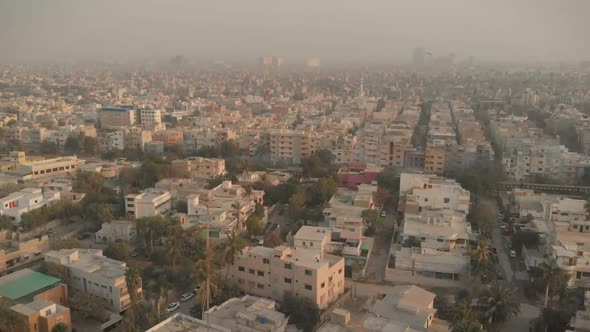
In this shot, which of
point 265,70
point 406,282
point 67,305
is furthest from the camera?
point 265,70

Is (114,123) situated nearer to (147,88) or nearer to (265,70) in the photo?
(147,88)

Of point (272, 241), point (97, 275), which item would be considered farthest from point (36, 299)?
point (272, 241)

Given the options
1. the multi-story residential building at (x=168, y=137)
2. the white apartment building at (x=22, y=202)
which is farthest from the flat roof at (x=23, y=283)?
the multi-story residential building at (x=168, y=137)

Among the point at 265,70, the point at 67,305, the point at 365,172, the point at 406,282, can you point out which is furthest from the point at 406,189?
the point at 265,70

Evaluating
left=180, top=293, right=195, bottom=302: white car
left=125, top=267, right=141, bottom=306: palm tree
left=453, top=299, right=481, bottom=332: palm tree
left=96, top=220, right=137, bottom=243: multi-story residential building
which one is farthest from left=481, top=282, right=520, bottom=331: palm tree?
left=96, top=220, right=137, bottom=243: multi-story residential building

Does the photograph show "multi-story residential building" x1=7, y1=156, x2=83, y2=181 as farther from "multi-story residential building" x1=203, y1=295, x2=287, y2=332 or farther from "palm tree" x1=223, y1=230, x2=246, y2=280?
"multi-story residential building" x1=203, y1=295, x2=287, y2=332

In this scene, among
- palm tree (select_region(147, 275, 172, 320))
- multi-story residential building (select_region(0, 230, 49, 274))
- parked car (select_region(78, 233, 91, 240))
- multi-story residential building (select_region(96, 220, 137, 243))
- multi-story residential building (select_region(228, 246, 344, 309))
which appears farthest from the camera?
parked car (select_region(78, 233, 91, 240))

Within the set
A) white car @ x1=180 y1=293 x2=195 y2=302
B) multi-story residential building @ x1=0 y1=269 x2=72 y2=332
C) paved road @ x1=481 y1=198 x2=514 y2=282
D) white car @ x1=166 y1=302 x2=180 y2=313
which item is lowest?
paved road @ x1=481 y1=198 x2=514 y2=282
